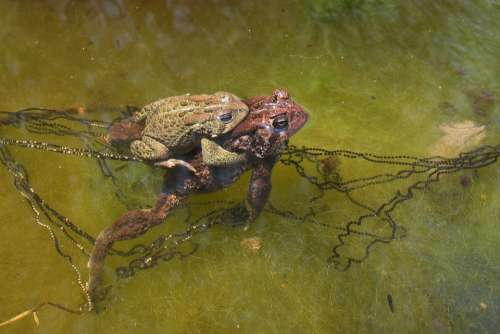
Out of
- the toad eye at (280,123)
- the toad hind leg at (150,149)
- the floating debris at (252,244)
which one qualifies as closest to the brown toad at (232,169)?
the toad eye at (280,123)

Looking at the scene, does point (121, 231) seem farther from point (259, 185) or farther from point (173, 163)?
point (259, 185)

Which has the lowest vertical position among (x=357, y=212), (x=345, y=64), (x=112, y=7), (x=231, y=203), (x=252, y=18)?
(x=357, y=212)

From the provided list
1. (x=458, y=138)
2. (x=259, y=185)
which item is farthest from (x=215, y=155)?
(x=458, y=138)

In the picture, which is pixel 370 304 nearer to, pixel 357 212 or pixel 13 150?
pixel 357 212

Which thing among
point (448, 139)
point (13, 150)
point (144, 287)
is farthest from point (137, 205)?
point (448, 139)

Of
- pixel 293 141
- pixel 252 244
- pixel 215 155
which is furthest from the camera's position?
pixel 293 141

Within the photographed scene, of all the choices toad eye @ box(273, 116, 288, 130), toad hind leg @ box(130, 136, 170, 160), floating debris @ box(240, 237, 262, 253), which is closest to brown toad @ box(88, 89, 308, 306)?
toad eye @ box(273, 116, 288, 130)

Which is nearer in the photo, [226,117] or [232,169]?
[226,117]

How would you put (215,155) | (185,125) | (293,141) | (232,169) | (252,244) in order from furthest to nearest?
(293,141)
(252,244)
(232,169)
(215,155)
(185,125)
